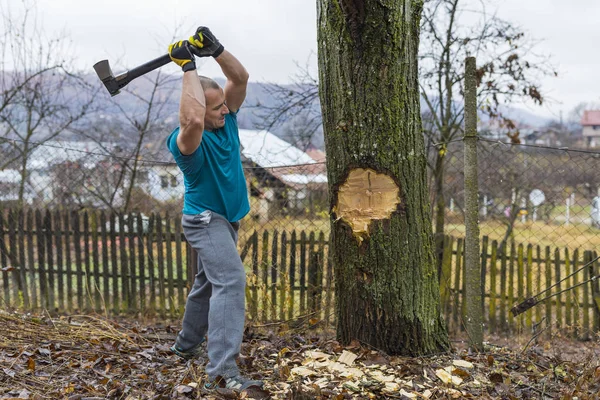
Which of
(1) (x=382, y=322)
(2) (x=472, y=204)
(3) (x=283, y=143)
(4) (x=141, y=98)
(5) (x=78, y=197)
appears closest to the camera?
(1) (x=382, y=322)

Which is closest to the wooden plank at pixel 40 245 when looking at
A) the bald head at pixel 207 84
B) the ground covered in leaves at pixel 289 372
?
the ground covered in leaves at pixel 289 372

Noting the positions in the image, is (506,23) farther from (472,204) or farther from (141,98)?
(141,98)

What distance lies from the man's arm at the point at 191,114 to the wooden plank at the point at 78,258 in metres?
4.70

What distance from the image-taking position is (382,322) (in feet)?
10.1

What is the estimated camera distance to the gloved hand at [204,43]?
2910 mm

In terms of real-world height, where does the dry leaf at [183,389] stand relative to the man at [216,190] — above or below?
below

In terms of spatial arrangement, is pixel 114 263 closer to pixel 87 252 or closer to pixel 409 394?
pixel 87 252

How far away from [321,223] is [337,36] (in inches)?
150

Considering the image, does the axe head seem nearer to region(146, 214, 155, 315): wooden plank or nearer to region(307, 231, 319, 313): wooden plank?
region(307, 231, 319, 313): wooden plank

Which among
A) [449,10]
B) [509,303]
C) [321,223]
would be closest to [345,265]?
[321,223]

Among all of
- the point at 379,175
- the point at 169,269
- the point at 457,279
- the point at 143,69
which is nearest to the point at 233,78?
A: the point at 143,69

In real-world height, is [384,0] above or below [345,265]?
above

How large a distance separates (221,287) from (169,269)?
3887mm

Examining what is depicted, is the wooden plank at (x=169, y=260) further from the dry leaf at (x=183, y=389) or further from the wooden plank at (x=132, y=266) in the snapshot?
the dry leaf at (x=183, y=389)
